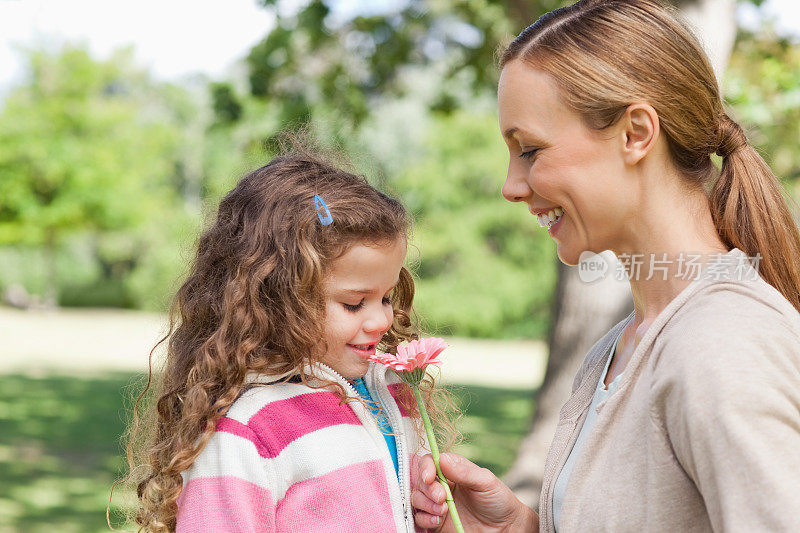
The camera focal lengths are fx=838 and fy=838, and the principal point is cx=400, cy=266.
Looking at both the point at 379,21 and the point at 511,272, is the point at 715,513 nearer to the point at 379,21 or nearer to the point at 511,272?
the point at 379,21

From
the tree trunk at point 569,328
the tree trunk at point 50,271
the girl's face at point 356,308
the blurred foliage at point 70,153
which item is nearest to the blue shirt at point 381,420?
the girl's face at point 356,308

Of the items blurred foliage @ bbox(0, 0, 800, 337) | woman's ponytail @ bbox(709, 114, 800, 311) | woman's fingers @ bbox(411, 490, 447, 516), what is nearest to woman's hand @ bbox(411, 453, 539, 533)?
woman's fingers @ bbox(411, 490, 447, 516)

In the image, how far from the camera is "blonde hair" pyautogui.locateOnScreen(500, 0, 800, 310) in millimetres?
1863

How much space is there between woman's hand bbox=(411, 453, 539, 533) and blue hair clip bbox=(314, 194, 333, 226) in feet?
2.27

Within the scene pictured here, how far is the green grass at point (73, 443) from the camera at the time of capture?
22.7ft

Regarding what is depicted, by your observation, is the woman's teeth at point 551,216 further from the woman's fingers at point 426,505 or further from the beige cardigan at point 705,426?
the woman's fingers at point 426,505

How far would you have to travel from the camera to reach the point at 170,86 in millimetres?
41875

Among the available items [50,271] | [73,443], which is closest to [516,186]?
[73,443]

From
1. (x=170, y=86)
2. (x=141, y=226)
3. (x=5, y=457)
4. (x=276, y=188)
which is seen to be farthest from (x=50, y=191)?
(x=276, y=188)

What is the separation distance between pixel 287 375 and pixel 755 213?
48.8 inches

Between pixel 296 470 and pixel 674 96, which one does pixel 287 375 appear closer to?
pixel 296 470

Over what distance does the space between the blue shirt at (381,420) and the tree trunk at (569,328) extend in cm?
406

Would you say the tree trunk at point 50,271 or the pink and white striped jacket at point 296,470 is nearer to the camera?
the pink and white striped jacket at point 296,470

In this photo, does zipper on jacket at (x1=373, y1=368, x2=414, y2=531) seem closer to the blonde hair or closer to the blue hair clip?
the blue hair clip
